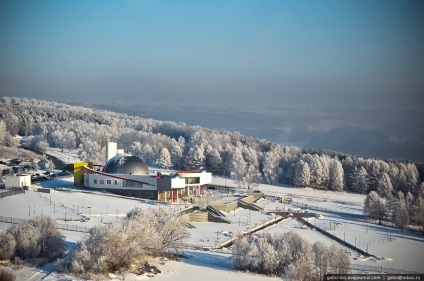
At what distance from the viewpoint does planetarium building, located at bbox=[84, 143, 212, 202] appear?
45.3m

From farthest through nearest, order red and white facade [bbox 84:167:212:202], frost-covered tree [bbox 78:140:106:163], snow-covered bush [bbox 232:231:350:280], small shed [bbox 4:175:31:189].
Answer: frost-covered tree [bbox 78:140:106:163] → red and white facade [bbox 84:167:212:202] → small shed [bbox 4:175:31:189] → snow-covered bush [bbox 232:231:350:280]

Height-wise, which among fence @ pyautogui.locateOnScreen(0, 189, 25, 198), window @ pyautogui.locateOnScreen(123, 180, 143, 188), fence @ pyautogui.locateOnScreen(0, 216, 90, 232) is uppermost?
window @ pyautogui.locateOnScreen(123, 180, 143, 188)

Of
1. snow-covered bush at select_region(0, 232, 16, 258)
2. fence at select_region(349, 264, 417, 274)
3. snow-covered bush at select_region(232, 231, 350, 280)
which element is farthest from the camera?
Answer: fence at select_region(349, 264, 417, 274)

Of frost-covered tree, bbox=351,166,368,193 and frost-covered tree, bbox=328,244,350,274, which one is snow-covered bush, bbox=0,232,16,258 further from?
frost-covered tree, bbox=351,166,368,193

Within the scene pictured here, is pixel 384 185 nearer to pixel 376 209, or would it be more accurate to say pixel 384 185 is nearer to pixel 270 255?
pixel 376 209

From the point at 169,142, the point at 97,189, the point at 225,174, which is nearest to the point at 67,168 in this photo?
the point at 97,189

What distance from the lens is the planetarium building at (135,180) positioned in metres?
45.3

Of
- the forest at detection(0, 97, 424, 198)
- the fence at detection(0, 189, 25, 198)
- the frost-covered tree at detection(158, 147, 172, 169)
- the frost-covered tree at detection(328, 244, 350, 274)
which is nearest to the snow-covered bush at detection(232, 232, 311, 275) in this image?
the frost-covered tree at detection(328, 244, 350, 274)

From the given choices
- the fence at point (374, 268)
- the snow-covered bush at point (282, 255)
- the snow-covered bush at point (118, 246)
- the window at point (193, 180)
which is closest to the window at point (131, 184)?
the window at point (193, 180)

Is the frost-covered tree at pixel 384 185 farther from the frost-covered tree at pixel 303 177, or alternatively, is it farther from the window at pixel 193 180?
the window at pixel 193 180

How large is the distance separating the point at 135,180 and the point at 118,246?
2227cm

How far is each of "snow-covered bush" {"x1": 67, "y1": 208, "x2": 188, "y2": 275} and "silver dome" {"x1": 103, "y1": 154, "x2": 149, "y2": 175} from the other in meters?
19.4

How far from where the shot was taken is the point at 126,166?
154ft

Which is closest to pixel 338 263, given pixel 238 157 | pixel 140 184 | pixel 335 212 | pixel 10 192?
pixel 140 184
